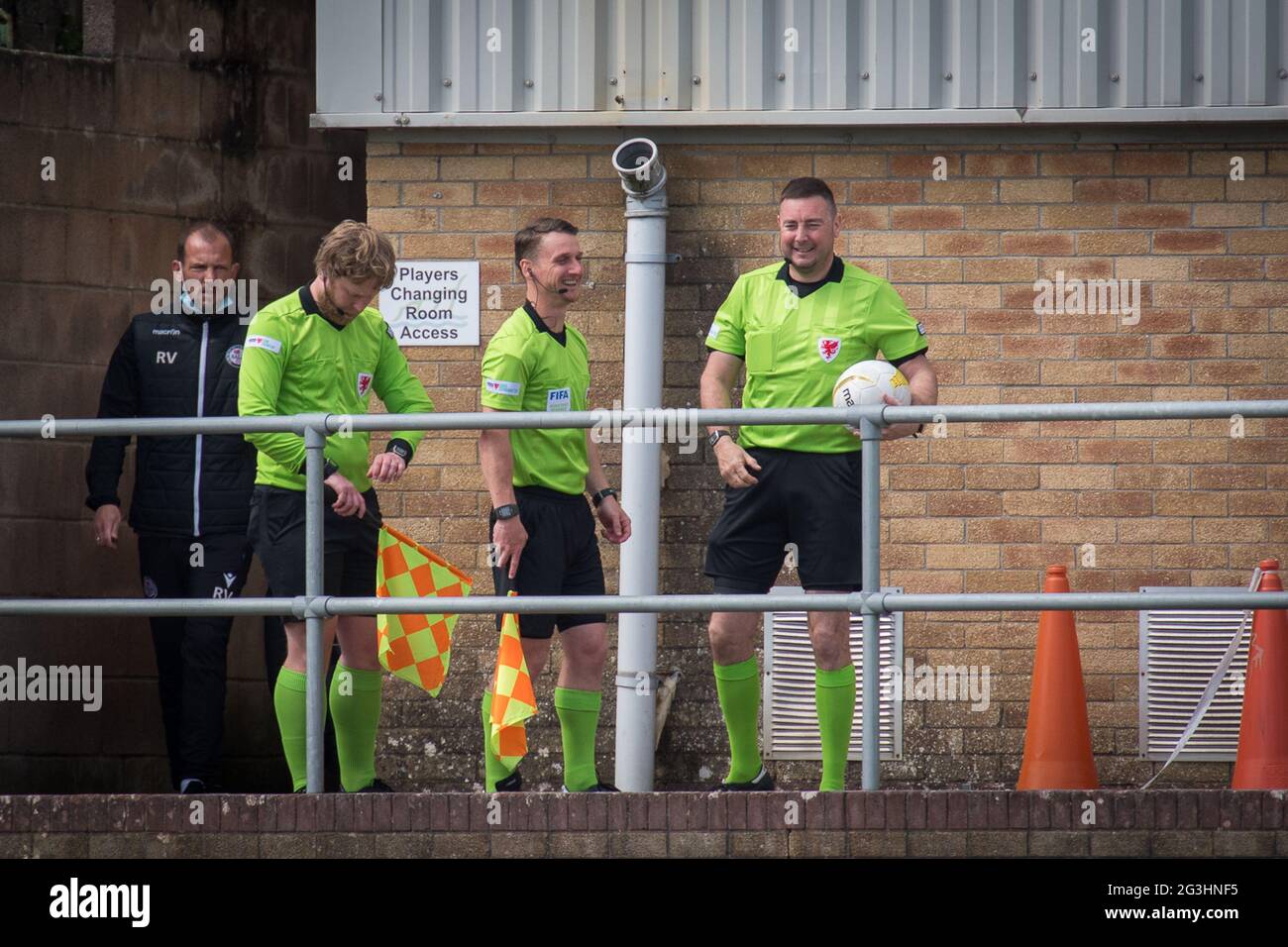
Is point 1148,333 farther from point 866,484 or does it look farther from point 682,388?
point 866,484

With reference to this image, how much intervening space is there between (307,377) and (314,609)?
93 cm

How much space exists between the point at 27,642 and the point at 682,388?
3169mm

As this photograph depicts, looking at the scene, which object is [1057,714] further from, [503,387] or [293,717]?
[293,717]

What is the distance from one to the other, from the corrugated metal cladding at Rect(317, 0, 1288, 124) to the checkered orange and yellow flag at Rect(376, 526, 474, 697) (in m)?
2.24

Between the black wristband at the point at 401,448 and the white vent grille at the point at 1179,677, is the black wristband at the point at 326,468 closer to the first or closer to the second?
the black wristband at the point at 401,448

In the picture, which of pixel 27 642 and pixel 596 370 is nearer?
pixel 596 370

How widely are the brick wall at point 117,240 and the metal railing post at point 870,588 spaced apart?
13.1 feet

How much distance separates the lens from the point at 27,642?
895 cm

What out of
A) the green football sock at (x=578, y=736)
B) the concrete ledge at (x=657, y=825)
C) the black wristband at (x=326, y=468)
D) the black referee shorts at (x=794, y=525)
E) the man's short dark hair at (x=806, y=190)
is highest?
the man's short dark hair at (x=806, y=190)

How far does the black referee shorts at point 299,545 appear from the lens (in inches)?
255

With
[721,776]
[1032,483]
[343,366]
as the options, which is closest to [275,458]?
[343,366]

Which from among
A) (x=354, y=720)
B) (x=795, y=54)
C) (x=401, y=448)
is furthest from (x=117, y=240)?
(x=354, y=720)

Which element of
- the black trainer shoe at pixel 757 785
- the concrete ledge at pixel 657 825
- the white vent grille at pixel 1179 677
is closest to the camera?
the concrete ledge at pixel 657 825

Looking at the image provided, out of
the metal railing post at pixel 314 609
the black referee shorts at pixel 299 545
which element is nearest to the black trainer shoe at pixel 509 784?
the metal railing post at pixel 314 609
